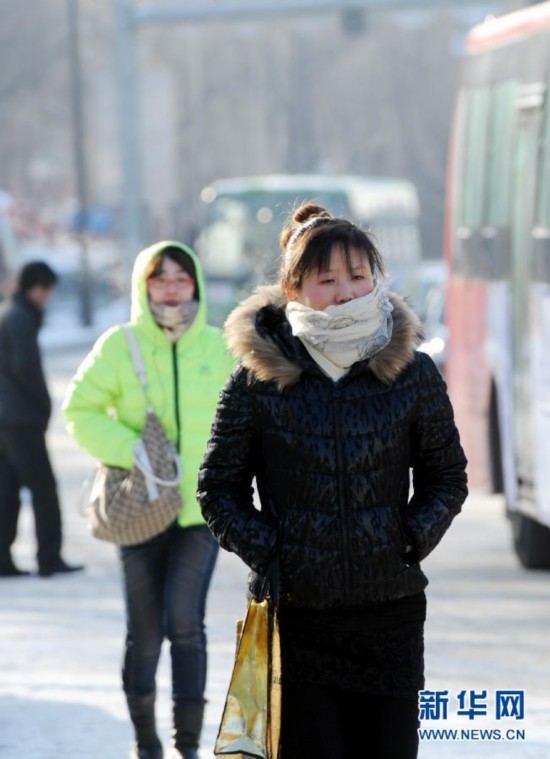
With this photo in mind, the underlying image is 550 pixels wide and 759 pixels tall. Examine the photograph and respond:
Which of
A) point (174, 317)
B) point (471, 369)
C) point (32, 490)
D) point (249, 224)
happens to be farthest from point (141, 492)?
point (249, 224)

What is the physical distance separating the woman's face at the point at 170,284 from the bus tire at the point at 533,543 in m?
5.41

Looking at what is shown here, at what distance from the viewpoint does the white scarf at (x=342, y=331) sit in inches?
166

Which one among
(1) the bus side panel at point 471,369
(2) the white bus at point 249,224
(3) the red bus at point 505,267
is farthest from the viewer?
(2) the white bus at point 249,224

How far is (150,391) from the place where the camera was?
20.9 ft

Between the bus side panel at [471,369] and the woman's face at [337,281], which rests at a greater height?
the woman's face at [337,281]

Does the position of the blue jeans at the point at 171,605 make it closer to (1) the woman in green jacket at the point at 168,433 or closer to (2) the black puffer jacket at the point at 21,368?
(1) the woman in green jacket at the point at 168,433

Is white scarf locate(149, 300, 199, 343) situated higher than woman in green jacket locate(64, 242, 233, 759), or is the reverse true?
white scarf locate(149, 300, 199, 343)

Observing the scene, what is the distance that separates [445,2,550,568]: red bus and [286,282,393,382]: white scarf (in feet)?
20.1

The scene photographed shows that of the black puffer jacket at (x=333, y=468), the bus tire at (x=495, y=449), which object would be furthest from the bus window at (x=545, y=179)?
the black puffer jacket at (x=333, y=468)

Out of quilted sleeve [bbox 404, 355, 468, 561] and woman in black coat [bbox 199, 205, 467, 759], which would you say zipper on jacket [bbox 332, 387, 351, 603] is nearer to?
woman in black coat [bbox 199, 205, 467, 759]

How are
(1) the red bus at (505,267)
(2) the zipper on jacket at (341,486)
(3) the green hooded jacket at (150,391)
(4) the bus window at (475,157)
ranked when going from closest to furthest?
(2) the zipper on jacket at (341,486), (3) the green hooded jacket at (150,391), (1) the red bus at (505,267), (4) the bus window at (475,157)

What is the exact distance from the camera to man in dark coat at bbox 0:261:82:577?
11391 millimetres

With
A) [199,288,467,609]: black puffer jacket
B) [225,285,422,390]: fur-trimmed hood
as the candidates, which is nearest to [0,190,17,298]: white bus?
[225,285,422,390]: fur-trimmed hood

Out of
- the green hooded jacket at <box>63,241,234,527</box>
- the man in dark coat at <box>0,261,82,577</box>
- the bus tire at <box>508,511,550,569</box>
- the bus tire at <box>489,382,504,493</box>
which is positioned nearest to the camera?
the green hooded jacket at <box>63,241,234,527</box>
